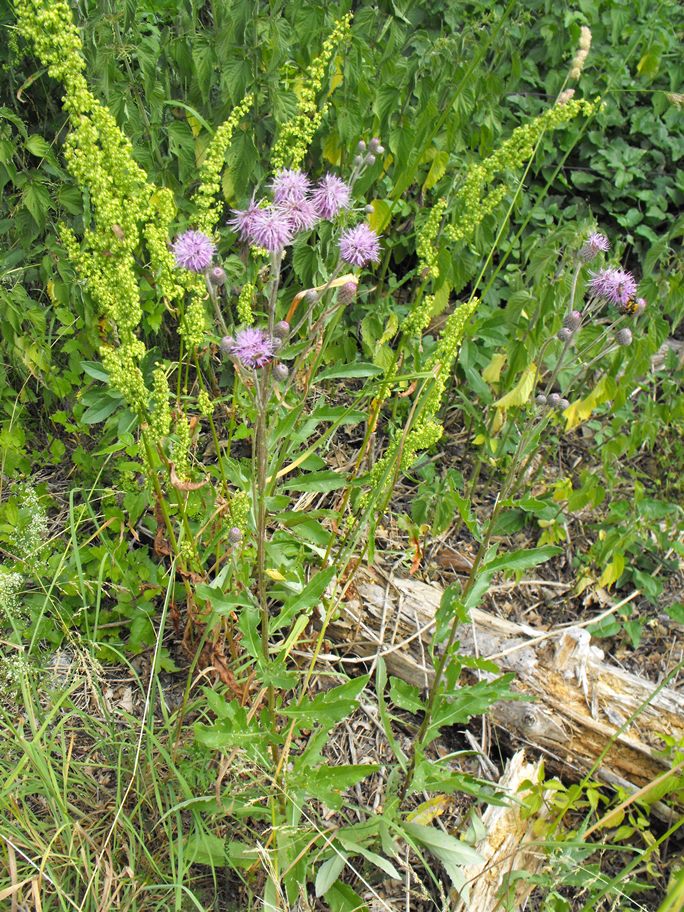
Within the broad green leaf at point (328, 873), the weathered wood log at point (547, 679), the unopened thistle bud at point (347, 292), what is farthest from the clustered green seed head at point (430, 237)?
the broad green leaf at point (328, 873)

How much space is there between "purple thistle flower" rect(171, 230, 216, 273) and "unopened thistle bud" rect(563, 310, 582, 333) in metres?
0.78

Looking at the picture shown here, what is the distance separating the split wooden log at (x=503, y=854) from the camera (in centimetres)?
183

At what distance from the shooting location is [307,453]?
76.0 inches

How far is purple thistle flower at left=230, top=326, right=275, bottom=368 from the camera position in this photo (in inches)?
57.4

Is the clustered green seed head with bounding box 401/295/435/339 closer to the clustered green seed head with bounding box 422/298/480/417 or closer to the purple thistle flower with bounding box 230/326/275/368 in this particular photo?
the clustered green seed head with bounding box 422/298/480/417

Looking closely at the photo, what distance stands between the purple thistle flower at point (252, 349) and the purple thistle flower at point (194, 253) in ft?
Answer: 0.70

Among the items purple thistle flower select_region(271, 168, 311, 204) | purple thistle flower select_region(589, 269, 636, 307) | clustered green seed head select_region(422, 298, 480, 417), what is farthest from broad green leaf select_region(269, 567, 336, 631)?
purple thistle flower select_region(589, 269, 636, 307)

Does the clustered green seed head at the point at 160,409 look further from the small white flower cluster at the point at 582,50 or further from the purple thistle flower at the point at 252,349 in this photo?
the small white flower cluster at the point at 582,50

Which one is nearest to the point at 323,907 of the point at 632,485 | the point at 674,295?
the point at 632,485

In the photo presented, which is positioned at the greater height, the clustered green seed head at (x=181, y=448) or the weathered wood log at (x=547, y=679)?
the clustered green seed head at (x=181, y=448)

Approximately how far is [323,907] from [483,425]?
1.56 m

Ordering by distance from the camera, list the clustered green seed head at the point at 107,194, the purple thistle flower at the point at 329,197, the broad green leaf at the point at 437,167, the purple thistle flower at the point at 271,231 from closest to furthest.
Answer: the purple thistle flower at the point at 271,231 → the clustered green seed head at the point at 107,194 → the purple thistle flower at the point at 329,197 → the broad green leaf at the point at 437,167

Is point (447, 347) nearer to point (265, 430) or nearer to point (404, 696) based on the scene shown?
point (265, 430)

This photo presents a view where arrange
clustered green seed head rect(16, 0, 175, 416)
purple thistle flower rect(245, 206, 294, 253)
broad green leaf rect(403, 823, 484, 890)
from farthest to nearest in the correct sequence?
broad green leaf rect(403, 823, 484, 890) → clustered green seed head rect(16, 0, 175, 416) → purple thistle flower rect(245, 206, 294, 253)
